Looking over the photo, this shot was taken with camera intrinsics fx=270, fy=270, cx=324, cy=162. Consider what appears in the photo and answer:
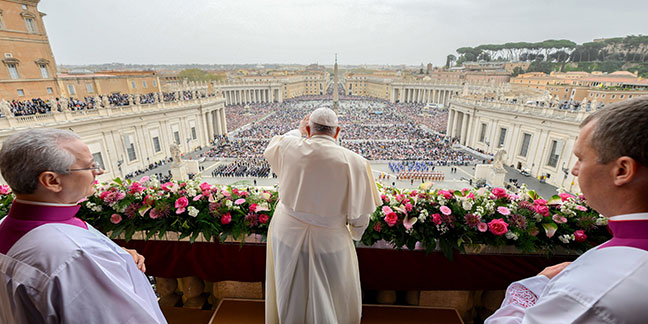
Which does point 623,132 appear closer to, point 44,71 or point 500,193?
point 500,193

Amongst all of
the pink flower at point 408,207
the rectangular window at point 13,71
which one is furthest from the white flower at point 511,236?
the rectangular window at point 13,71

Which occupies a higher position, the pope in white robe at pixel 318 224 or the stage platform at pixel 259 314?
the pope in white robe at pixel 318 224

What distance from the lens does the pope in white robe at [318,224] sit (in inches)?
75.8

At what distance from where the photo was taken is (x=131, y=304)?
122 cm

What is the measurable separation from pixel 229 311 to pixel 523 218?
3022 mm

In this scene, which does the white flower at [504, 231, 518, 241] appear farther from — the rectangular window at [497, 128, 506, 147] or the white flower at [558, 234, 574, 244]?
the rectangular window at [497, 128, 506, 147]

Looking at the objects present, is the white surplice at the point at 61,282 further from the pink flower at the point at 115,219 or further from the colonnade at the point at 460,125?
the colonnade at the point at 460,125

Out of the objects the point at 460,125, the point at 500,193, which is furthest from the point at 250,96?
the point at 500,193

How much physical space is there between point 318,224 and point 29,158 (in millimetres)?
1576

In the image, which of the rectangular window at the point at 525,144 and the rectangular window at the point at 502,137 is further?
the rectangular window at the point at 502,137

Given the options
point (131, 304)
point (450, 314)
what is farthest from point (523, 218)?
point (131, 304)

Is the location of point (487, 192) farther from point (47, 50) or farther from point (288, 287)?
point (47, 50)

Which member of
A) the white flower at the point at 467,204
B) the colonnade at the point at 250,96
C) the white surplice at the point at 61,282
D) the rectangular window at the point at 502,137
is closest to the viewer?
the white surplice at the point at 61,282

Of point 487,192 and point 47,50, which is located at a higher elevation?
point 47,50
